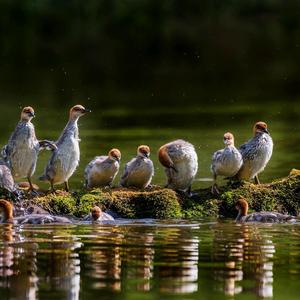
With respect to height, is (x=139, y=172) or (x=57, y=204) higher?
(x=139, y=172)

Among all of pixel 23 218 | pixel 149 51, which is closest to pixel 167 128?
pixel 23 218

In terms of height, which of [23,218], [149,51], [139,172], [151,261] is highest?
[149,51]

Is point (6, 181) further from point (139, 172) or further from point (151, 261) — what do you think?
point (151, 261)

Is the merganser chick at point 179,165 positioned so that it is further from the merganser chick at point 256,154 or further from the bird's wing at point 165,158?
the merganser chick at point 256,154

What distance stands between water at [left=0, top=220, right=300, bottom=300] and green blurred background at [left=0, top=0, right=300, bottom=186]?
7716 mm

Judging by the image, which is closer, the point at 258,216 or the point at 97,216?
the point at 97,216

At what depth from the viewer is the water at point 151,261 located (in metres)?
17.1

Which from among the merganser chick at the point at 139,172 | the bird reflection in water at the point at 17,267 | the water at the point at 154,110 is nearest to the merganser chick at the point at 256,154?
the merganser chick at the point at 139,172

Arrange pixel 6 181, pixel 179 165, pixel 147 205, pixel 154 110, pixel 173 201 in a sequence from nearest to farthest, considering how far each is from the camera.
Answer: pixel 6 181, pixel 147 205, pixel 173 201, pixel 179 165, pixel 154 110

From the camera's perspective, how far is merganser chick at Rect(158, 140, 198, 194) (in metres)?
25.9

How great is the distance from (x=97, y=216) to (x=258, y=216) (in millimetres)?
2553

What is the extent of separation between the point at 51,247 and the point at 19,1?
63.0m

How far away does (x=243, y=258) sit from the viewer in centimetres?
1958

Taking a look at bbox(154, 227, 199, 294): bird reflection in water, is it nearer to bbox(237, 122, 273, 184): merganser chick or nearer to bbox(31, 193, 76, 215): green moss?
bbox(31, 193, 76, 215): green moss
